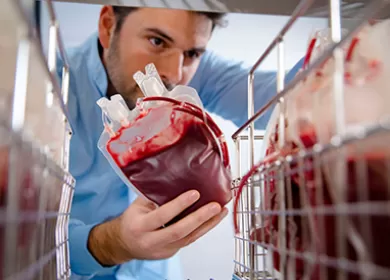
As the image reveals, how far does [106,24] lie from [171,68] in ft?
0.57

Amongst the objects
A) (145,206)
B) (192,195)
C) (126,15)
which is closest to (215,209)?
Answer: (192,195)

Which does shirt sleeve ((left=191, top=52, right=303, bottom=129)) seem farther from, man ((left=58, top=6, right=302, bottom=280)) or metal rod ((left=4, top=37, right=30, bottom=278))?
metal rod ((left=4, top=37, right=30, bottom=278))

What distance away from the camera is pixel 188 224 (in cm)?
69

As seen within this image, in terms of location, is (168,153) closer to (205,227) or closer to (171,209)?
(171,209)

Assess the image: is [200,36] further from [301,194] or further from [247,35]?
[301,194]

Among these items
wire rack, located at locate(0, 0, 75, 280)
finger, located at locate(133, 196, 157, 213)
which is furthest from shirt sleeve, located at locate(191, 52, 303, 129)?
wire rack, located at locate(0, 0, 75, 280)

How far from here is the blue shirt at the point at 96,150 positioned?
3.08 ft

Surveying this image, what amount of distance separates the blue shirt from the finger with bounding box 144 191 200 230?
265 millimetres

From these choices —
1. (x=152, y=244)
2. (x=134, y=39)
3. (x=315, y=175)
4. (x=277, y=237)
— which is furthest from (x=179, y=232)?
(x=134, y=39)

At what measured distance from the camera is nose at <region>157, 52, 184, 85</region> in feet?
3.30

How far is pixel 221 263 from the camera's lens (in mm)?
960

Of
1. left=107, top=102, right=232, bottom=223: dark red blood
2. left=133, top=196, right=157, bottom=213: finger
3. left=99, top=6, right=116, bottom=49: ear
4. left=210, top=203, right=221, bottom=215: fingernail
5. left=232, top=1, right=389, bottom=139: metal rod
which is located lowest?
left=210, top=203, right=221, bottom=215: fingernail

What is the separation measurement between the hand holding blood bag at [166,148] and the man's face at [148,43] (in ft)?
1.13

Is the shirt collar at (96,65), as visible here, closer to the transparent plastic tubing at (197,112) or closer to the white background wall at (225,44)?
the white background wall at (225,44)
